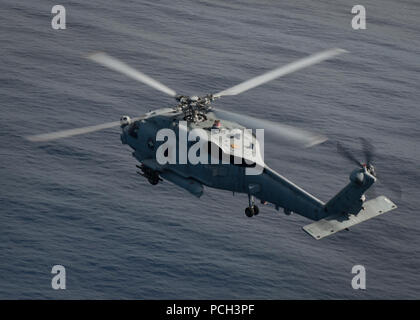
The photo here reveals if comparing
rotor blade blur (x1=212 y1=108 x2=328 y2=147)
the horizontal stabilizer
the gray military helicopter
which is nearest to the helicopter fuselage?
the gray military helicopter

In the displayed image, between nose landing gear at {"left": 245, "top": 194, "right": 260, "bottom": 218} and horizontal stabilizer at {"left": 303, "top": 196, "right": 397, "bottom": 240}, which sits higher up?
nose landing gear at {"left": 245, "top": 194, "right": 260, "bottom": 218}

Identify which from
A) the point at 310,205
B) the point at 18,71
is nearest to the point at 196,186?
the point at 310,205

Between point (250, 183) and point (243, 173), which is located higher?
point (243, 173)

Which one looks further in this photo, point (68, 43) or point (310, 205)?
point (68, 43)

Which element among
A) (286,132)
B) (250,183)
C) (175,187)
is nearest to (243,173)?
(250,183)

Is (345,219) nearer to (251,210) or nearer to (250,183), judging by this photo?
(251,210)

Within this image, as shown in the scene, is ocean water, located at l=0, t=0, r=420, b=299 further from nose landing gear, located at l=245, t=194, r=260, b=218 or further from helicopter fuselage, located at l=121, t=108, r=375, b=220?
nose landing gear, located at l=245, t=194, r=260, b=218

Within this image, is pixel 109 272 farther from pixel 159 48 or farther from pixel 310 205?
pixel 159 48
